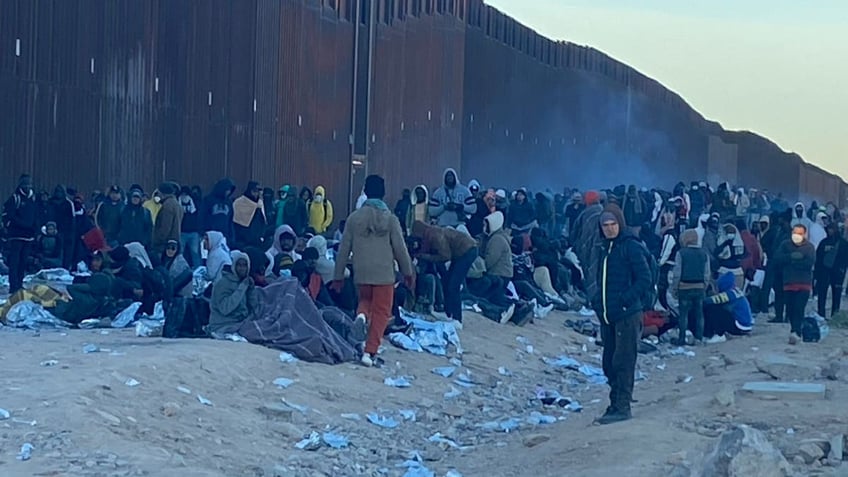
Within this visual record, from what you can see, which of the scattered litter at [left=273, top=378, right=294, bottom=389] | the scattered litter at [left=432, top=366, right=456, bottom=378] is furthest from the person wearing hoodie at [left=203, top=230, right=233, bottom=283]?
the scattered litter at [left=273, top=378, right=294, bottom=389]

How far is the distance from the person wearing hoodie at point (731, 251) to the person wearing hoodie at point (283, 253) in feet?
27.6

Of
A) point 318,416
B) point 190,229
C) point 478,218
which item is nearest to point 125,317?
point 318,416

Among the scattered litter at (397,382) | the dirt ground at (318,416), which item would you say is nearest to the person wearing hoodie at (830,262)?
the dirt ground at (318,416)

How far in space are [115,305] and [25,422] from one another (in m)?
6.13

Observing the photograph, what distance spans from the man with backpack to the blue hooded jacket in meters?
7.94

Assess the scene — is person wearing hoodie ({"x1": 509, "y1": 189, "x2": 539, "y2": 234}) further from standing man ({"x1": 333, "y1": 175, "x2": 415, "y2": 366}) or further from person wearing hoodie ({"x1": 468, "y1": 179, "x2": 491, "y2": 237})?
standing man ({"x1": 333, "y1": 175, "x2": 415, "y2": 366})

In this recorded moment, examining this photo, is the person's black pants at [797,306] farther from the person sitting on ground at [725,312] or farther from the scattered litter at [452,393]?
the scattered litter at [452,393]

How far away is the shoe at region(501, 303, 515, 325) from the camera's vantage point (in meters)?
20.0

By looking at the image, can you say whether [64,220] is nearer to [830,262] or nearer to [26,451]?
[830,262]

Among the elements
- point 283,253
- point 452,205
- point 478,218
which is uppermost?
point 452,205

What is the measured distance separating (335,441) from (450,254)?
6.87m

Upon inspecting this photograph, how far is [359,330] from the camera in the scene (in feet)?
49.8

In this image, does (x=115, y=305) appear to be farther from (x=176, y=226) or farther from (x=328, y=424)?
(x=328, y=424)

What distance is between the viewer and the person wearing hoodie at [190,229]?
20812 mm
